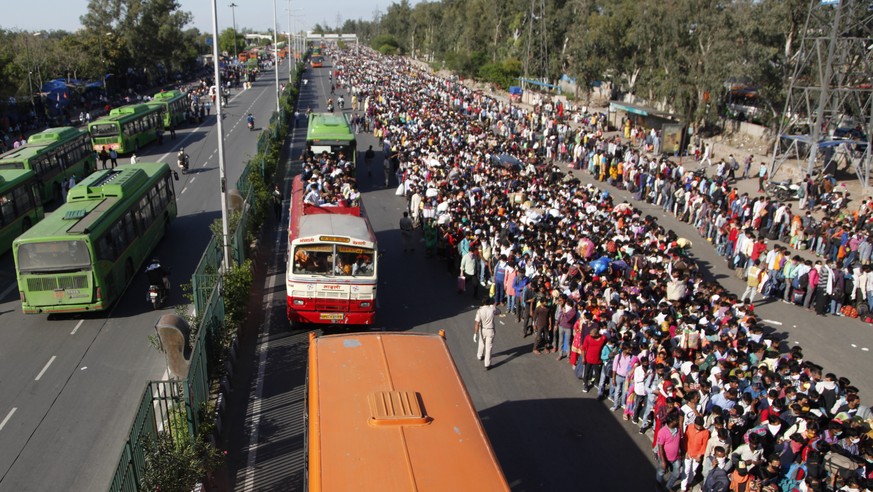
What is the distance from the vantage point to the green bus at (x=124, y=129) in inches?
1313

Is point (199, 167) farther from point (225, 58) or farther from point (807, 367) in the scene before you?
point (225, 58)

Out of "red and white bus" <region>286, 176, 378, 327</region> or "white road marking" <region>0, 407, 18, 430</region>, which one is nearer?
"white road marking" <region>0, 407, 18, 430</region>

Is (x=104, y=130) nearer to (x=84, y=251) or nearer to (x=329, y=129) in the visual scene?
(x=329, y=129)

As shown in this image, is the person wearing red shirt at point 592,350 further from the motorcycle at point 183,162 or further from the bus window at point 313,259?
the motorcycle at point 183,162

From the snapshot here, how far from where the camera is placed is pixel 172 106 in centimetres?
4475

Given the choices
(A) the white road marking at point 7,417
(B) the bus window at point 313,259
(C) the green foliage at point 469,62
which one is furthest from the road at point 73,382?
(C) the green foliage at point 469,62

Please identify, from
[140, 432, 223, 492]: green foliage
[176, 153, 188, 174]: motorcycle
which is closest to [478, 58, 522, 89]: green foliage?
[176, 153, 188, 174]: motorcycle

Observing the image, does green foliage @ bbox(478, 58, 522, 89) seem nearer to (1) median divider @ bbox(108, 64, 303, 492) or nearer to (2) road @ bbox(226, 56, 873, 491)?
(2) road @ bbox(226, 56, 873, 491)

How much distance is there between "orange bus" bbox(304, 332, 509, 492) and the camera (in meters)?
6.07

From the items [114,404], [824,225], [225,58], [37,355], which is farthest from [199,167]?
[225,58]

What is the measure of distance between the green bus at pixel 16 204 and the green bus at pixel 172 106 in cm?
2104

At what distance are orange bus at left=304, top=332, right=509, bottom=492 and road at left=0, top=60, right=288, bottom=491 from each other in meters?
4.40

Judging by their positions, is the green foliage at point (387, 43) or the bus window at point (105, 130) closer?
the bus window at point (105, 130)

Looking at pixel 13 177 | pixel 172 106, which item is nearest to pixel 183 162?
pixel 13 177
